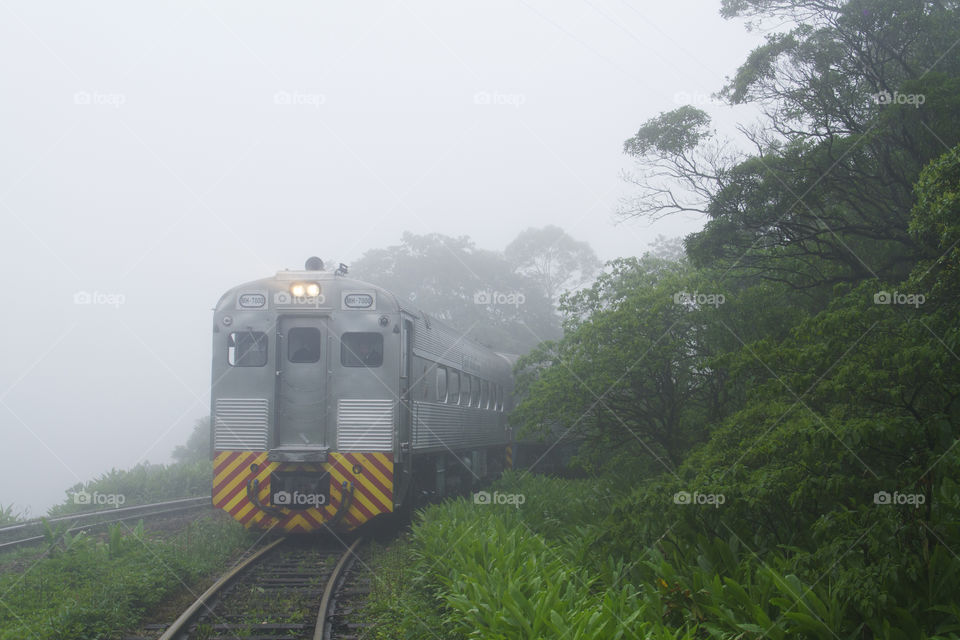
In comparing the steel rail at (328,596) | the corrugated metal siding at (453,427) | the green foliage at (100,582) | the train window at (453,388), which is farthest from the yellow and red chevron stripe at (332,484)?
the train window at (453,388)

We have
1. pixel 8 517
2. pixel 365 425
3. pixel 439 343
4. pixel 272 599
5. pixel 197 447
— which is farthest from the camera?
pixel 197 447

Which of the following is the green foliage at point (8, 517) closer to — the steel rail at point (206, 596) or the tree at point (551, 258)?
the steel rail at point (206, 596)

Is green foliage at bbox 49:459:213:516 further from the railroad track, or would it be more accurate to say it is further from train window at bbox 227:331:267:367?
train window at bbox 227:331:267:367

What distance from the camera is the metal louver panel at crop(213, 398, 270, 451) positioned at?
35.9 feet

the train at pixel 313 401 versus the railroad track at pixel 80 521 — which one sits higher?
the train at pixel 313 401

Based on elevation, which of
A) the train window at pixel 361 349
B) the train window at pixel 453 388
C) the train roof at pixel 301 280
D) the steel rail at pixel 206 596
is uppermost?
the train roof at pixel 301 280

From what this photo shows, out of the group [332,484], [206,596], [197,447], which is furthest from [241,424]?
[197,447]

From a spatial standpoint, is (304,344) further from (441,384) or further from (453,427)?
(453,427)

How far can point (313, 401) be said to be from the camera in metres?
11.1

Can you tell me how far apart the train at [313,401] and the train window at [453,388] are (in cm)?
241

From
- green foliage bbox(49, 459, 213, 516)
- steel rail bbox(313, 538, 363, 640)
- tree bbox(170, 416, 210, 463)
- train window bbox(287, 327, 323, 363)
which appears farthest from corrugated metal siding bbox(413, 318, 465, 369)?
tree bbox(170, 416, 210, 463)

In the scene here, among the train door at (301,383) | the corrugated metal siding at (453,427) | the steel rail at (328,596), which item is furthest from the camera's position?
the corrugated metal siding at (453,427)

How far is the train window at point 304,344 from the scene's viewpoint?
37.2ft

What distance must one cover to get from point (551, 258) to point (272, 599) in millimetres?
36752
